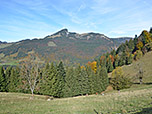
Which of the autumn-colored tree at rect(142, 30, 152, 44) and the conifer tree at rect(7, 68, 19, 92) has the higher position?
the autumn-colored tree at rect(142, 30, 152, 44)

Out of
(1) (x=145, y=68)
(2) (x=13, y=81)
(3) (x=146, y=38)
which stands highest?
(3) (x=146, y=38)

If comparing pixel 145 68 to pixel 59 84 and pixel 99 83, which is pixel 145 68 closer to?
pixel 99 83

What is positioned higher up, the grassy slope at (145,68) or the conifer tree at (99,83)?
the grassy slope at (145,68)

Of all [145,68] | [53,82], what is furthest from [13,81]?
[145,68]

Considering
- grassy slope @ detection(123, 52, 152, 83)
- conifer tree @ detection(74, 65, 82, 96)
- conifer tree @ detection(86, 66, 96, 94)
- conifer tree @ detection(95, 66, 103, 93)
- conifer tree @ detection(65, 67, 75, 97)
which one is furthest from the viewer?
grassy slope @ detection(123, 52, 152, 83)

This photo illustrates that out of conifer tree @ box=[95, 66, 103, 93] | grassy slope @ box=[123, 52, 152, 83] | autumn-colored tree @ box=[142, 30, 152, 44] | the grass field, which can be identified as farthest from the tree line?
autumn-colored tree @ box=[142, 30, 152, 44]

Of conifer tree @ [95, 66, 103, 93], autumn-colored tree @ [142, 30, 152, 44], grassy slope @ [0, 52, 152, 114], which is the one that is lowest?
conifer tree @ [95, 66, 103, 93]

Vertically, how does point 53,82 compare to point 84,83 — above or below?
above

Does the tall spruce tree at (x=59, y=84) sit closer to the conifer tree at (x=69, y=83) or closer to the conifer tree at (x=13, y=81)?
the conifer tree at (x=69, y=83)

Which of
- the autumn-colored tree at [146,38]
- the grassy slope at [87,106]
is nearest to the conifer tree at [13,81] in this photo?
the grassy slope at [87,106]

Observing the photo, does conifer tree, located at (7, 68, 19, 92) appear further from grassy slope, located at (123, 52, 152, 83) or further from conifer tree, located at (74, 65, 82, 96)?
grassy slope, located at (123, 52, 152, 83)

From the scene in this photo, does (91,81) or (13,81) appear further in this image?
(91,81)

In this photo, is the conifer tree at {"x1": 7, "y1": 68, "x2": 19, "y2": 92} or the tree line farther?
the conifer tree at {"x1": 7, "y1": 68, "x2": 19, "y2": 92}

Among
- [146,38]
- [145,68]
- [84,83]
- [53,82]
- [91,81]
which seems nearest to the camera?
[53,82]
